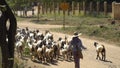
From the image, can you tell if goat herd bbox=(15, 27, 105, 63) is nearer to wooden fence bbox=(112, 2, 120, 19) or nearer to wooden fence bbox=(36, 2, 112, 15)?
wooden fence bbox=(112, 2, 120, 19)

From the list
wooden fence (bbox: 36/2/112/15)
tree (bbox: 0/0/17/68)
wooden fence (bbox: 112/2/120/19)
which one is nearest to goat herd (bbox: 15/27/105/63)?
tree (bbox: 0/0/17/68)

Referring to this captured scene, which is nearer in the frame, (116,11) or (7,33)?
(7,33)

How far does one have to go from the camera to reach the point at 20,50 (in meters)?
22.6

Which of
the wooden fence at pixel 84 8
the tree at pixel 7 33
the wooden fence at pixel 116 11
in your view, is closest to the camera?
the tree at pixel 7 33

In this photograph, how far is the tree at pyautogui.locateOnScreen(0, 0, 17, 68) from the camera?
9219mm

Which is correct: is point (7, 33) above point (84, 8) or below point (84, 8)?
above

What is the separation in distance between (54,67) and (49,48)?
8.10 ft

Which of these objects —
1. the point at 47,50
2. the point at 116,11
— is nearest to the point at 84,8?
the point at 116,11

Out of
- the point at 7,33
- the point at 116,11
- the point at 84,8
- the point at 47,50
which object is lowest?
the point at 47,50

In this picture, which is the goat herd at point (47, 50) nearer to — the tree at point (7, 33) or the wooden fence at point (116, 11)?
the tree at point (7, 33)

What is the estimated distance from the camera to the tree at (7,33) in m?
9.22

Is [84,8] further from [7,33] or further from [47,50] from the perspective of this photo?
[7,33]

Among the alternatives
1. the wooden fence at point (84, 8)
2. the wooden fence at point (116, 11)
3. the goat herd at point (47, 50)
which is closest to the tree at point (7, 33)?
the goat herd at point (47, 50)

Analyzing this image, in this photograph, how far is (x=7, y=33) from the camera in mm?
9547
